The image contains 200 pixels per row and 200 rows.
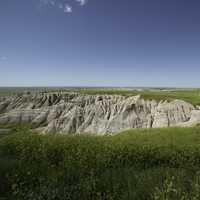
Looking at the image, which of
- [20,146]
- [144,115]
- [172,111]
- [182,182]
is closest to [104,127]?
[144,115]

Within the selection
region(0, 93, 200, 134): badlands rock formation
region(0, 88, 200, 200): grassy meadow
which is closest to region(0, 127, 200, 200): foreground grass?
region(0, 88, 200, 200): grassy meadow

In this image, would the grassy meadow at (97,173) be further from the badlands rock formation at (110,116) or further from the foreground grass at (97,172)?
the badlands rock formation at (110,116)

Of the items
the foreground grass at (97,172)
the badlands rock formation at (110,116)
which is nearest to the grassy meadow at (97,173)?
the foreground grass at (97,172)

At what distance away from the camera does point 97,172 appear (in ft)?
15.6

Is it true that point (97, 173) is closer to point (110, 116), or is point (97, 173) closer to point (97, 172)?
point (97, 172)

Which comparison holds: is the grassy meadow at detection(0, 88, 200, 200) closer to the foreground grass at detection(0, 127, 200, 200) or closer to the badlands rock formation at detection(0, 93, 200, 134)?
the foreground grass at detection(0, 127, 200, 200)

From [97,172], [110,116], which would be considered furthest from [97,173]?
[110,116]

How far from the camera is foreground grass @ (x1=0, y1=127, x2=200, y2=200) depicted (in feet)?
11.9

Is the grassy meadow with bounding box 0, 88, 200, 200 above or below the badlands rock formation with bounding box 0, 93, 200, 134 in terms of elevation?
above

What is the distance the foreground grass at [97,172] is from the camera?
3635 mm

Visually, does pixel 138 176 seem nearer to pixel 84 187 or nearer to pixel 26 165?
pixel 84 187

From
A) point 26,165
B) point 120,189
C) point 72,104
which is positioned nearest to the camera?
point 120,189

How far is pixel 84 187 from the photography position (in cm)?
385

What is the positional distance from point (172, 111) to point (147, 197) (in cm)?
3237
